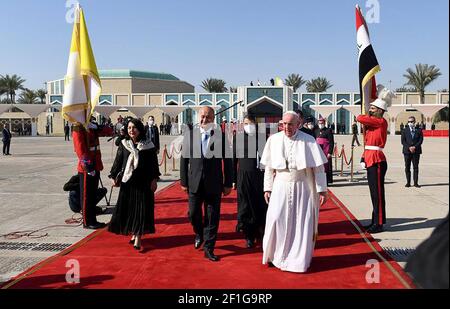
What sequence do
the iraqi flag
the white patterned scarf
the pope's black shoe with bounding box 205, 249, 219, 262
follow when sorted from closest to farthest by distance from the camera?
the pope's black shoe with bounding box 205, 249, 219, 262, the white patterned scarf, the iraqi flag

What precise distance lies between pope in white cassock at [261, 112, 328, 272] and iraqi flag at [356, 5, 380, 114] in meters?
2.61

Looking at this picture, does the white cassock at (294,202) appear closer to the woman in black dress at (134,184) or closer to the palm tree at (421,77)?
the woman in black dress at (134,184)

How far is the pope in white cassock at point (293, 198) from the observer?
15.0ft

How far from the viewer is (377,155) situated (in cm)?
634

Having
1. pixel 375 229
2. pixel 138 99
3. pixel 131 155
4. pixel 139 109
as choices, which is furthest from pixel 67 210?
pixel 138 99

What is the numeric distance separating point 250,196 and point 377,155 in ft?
7.28

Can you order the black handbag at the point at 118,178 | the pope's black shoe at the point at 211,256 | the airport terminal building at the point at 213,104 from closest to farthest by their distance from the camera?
the pope's black shoe at the point at 211,256, the black handbag at the point at 118,178, the airport terminal building at the point at 213,104

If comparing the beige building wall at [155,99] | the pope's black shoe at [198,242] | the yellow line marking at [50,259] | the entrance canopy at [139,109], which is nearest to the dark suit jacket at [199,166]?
the pope's black shoe at [198,242]

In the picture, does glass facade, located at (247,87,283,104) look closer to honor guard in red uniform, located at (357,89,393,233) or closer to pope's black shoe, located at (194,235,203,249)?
honor guard in red uniform, located at (357,89,393,233)

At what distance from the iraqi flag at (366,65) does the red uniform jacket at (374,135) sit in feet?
1.70

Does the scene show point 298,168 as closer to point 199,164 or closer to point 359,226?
point 199,164

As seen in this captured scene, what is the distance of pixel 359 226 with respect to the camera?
659cm

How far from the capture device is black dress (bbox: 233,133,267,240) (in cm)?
566

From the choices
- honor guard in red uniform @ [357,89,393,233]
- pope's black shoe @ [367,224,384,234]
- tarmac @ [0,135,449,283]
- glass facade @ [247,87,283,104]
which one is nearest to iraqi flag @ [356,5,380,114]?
honor guard in red uniform @ [357,89,393,233]
